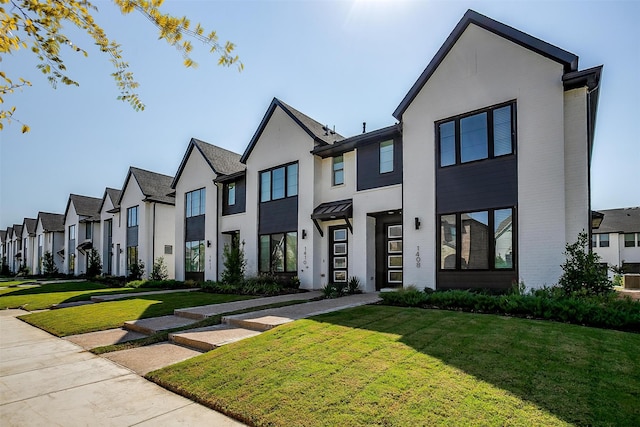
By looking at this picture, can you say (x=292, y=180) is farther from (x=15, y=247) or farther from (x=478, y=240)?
(x=15, y=247)

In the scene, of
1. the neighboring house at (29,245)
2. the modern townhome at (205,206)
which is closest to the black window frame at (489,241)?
the modern townhome at (205,206)

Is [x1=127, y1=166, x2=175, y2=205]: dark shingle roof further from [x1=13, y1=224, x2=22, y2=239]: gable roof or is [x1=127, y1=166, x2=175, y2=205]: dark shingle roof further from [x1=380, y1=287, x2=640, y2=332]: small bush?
[x1=13, y1=224, x2=22, y2=239]: gable roof

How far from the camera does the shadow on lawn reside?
3760mm

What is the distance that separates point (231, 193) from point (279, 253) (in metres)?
5.63

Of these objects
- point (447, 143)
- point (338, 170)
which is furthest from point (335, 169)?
point (447, 143)

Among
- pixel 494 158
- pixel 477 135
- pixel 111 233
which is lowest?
pixel 111 233

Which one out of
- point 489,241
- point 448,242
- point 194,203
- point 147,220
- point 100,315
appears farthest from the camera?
point 147,220

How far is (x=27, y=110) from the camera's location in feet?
14.7

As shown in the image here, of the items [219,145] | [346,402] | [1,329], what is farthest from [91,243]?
[346,402]

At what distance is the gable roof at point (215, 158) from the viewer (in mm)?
21688

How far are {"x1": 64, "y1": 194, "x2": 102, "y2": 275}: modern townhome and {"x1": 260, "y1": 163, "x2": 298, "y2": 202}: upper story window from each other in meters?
24.5

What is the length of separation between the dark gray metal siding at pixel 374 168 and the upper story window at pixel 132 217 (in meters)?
20.5

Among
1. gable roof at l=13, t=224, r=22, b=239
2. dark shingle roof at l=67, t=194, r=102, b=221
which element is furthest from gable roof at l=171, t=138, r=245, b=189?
gable roof at l=13, t=224, r=22, b=239

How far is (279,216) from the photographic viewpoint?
1761 centimetres
